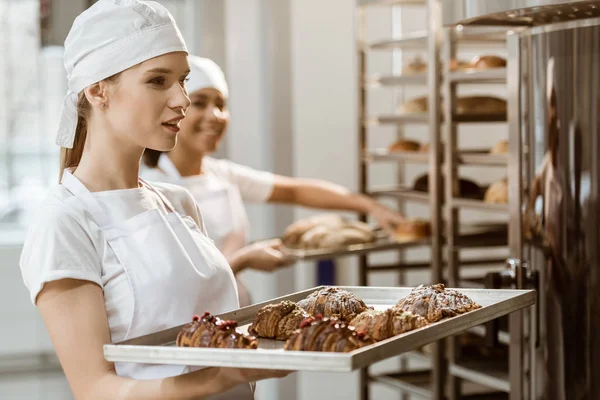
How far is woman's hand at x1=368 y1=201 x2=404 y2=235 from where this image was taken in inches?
133

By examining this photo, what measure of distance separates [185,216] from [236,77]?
244 centimetres

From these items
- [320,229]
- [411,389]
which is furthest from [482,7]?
[411,389]

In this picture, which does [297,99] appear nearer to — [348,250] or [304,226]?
[304,226]

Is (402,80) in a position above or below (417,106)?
above

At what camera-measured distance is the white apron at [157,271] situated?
149 cm

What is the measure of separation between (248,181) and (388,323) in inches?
78.1

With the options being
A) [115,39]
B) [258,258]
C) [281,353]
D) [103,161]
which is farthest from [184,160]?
[281,353]

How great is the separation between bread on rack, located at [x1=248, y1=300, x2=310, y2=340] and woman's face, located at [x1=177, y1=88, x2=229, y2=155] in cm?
138

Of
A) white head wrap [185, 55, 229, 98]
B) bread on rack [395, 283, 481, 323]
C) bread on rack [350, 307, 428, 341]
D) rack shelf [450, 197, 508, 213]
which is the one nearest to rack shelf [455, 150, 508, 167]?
rack shelf [450, 197, 508, 213]

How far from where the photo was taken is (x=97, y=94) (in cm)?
151

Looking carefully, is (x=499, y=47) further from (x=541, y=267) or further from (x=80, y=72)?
(x=80, y=72)

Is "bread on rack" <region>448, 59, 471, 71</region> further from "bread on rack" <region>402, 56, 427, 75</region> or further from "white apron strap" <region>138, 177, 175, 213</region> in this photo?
"white apron strap" <region>138, 177, 175, 213</region>

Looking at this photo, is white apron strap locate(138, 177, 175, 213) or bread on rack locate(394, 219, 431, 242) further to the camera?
bread on rack locate(394, 219, 431, 242)

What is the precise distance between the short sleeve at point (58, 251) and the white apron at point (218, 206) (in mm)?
1311
